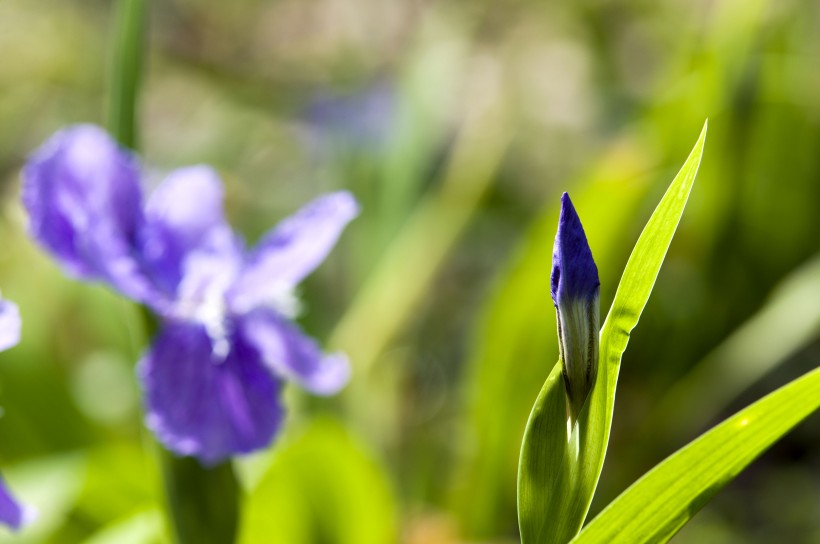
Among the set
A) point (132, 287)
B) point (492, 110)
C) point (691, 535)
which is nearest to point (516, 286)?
point (691, 535)

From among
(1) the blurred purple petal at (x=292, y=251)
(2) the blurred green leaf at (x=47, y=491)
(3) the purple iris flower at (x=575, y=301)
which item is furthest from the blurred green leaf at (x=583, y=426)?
(2) the blurred green leaf at (x=47, y=491)

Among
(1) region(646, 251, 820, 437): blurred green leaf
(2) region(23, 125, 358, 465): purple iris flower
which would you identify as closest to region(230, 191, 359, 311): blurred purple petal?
(2) region(23, 125, 358, 465): purple iris flower

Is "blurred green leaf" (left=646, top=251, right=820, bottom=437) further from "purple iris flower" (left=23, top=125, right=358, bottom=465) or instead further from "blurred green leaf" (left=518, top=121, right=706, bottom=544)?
"blurred green leaf" (left=518, top=121, right=706, bottom=544)

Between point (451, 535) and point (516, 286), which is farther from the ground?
point (516, 286)

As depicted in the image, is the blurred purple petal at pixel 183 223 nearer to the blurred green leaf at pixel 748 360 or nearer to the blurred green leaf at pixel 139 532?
the blurred green leaf at pixel 139 532

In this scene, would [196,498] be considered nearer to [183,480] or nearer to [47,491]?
[183,480]

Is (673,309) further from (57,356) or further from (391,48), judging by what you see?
(391,48)

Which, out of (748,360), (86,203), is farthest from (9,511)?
(748,360)
